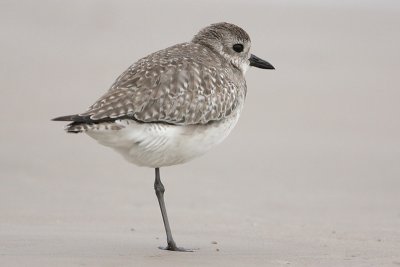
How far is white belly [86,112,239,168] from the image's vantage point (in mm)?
6887

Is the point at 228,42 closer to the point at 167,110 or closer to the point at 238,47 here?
the point at 238,47

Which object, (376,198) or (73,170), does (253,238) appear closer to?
(376,198)

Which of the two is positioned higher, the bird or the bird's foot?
the bird

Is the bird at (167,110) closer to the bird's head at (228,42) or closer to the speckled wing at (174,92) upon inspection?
the speckled wing at (174,92)

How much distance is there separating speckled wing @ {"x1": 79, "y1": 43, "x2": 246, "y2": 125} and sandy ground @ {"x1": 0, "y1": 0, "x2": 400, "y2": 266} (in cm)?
97

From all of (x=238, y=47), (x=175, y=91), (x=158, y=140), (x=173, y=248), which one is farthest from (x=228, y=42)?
(x=173, y=248)

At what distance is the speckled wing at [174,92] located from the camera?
697 centimetres

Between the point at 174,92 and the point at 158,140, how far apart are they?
1.59ft

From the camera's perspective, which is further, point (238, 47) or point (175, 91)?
point (238, 47)

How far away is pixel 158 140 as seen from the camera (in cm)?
702

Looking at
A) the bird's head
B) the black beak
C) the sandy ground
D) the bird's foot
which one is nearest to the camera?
the bird's foot

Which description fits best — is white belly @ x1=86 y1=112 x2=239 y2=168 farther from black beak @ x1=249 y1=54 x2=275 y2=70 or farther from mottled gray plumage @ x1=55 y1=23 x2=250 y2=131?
black beak @ x1=249 y1=54 x2=275 y2=70

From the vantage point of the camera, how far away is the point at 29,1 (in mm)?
19969

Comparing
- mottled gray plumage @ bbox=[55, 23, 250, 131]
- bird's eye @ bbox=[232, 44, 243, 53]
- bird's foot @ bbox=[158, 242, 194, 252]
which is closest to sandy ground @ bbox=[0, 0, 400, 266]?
bird's foot @ bbox=[158, 242, 194, 252]
